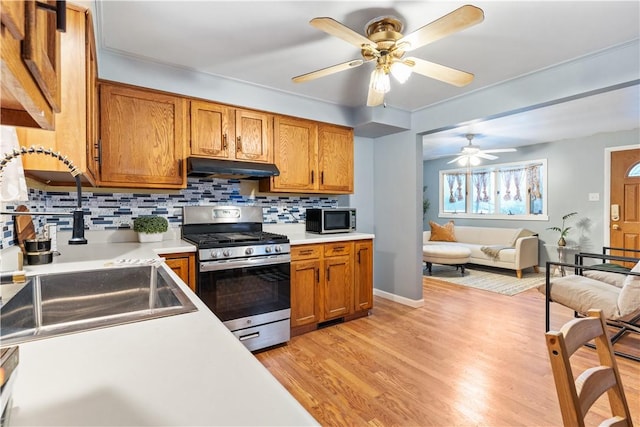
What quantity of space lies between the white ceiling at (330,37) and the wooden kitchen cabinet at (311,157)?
1.34 ft

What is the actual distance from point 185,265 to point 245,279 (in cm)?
46

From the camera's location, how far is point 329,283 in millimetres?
3082

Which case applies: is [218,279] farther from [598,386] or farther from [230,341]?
[598,386]

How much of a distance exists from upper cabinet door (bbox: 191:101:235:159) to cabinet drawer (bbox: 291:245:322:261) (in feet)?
3.35

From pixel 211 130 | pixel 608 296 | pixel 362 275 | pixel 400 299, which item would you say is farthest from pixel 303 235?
pixel 608 296

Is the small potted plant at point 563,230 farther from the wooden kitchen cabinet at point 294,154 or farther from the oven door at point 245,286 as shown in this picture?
the oven door at point 245,286

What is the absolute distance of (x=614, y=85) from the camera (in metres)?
2.21

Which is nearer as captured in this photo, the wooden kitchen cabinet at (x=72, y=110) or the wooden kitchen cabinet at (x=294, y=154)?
the wooden kitchen cabinet at (x=72, y=110)

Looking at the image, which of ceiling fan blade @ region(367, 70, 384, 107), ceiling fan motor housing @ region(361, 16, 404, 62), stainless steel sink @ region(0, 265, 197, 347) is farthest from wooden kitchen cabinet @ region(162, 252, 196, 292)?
ceiling fan motor housing @ region(361, 16, 404, 62)

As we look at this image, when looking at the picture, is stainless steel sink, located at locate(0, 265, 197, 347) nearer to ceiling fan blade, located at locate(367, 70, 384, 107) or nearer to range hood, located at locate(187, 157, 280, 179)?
range hood, located at locate(187, 157, 280, 179)

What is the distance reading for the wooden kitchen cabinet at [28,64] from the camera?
32 centimetres

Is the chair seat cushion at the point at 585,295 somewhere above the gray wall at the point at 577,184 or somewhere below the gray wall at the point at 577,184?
below

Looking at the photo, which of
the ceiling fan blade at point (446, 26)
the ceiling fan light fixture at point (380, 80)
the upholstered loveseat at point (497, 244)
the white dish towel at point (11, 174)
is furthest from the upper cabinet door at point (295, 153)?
the upholstered loveseat at point (497, 244)

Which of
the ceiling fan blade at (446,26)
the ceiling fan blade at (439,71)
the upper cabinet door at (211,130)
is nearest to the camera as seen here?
the ceiling fan blade at (446,26)
